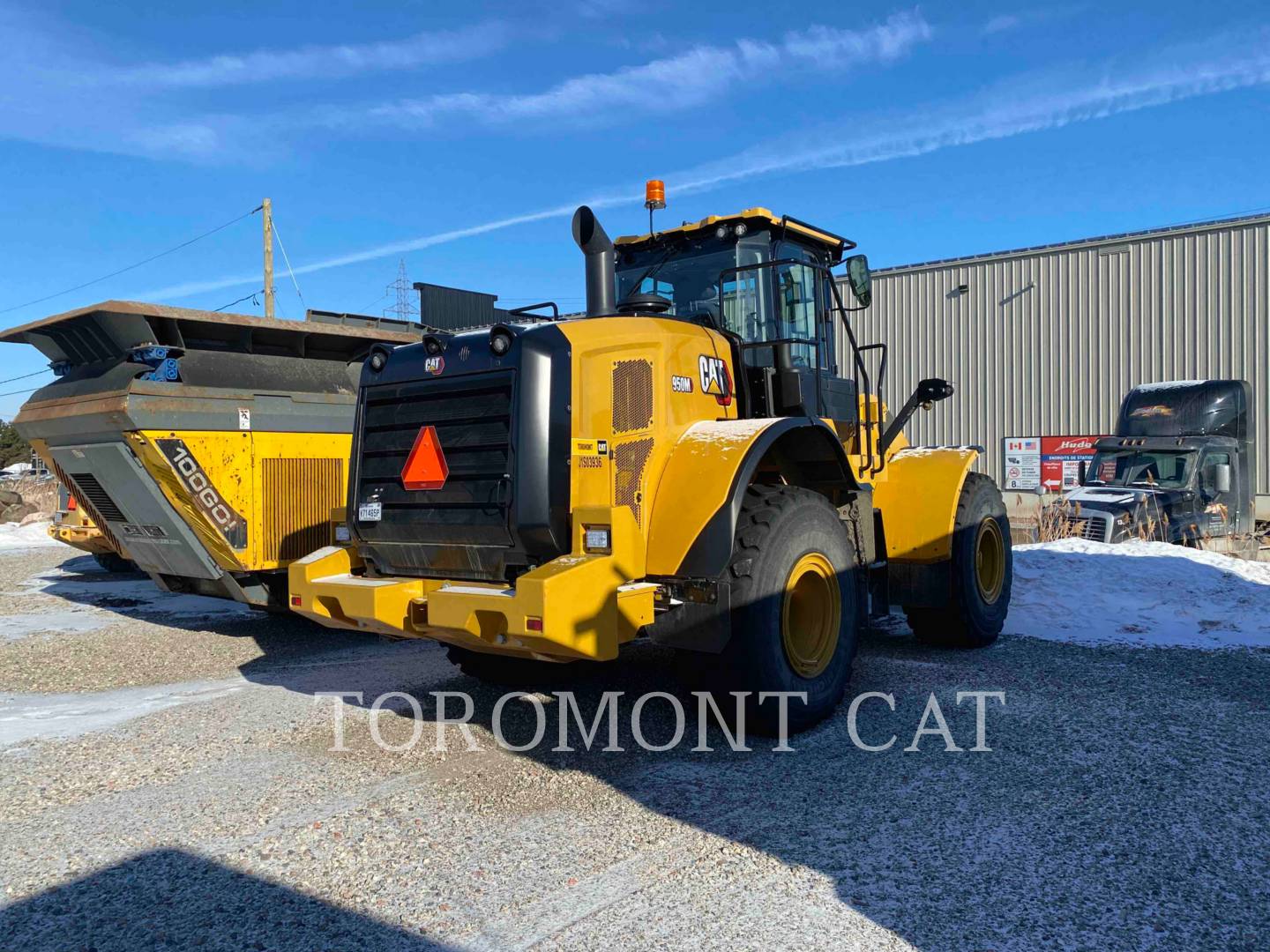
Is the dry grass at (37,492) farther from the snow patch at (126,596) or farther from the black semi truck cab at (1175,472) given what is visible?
the black semi truck cab at (1175,472)

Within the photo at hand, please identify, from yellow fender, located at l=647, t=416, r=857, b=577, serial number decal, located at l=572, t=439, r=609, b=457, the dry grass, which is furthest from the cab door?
the dry grass

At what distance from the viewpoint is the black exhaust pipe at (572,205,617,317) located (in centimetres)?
539

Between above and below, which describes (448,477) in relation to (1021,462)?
above

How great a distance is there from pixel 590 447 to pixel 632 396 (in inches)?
14.4

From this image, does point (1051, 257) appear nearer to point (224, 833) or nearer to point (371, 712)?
point (371, 712)

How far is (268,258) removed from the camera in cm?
2439

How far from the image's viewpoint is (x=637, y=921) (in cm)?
322

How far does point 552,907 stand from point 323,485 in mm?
5678

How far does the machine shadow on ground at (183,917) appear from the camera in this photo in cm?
311

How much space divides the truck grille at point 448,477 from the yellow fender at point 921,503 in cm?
324

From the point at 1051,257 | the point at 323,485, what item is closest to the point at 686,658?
the point at 323,485

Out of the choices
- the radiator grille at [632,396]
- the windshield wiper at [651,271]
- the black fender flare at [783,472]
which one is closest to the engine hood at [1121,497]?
the black fender flare at [783,472]

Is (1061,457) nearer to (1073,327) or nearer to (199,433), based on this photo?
(1073,327)

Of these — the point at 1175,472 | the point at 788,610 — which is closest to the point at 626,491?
the point at 788,610
